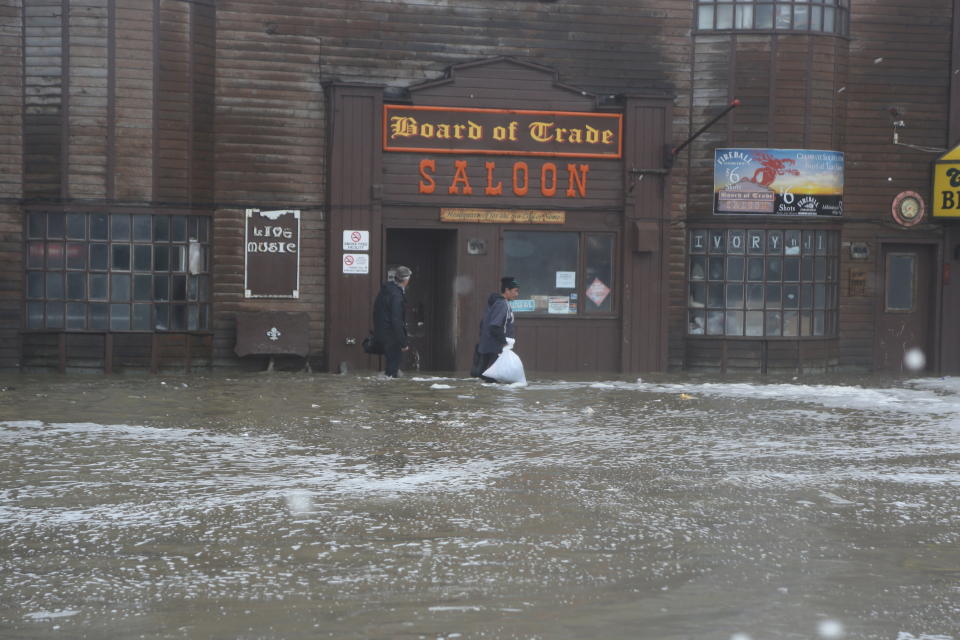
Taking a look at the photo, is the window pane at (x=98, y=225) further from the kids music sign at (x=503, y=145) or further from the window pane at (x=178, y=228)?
the kids music sign at (x=503, y=145)

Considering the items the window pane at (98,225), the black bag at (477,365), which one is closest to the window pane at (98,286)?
the window pane at (98,225)

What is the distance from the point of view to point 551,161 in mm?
18828

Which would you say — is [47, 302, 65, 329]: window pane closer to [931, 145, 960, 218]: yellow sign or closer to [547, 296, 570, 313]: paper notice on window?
[547, 296, 570, 313]: paper notice on window

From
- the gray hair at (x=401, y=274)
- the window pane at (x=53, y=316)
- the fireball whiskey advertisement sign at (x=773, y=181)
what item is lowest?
the window pane at (x=53, y=316)

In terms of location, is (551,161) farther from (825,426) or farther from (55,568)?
(55,568)

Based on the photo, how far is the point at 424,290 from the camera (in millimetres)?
19828

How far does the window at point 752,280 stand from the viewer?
19.6 meters

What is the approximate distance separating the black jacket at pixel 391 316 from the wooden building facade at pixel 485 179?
1652 millimetres

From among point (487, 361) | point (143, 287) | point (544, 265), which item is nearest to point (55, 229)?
point (143, 287)

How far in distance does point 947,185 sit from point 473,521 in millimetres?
14553

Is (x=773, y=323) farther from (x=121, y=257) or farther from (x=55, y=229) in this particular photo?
(x=55, y=229)

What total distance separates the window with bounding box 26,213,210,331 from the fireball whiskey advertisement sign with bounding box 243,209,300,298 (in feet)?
2.30

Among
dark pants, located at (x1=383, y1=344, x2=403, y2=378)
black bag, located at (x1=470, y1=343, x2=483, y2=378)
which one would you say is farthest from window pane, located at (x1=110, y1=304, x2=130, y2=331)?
black bag, located at (x1=470, y1=343, x2=483, y2=378)

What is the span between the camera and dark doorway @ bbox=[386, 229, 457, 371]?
19391 millimetres
